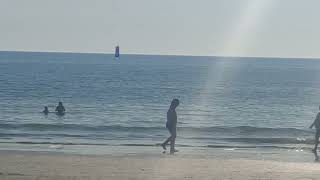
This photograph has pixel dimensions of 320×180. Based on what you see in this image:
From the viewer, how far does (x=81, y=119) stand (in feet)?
155

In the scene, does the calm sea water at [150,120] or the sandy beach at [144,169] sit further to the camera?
the calm sea water at [150,120]

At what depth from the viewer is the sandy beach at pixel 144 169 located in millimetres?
15867

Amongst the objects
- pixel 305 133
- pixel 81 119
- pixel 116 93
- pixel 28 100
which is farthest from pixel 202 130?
→ pixel 116 93

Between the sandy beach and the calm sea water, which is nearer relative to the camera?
the sandy beach

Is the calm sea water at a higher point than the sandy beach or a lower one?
higher

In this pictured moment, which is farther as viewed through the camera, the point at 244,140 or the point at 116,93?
the point at 116,93

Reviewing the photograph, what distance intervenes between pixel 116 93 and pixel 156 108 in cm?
2183

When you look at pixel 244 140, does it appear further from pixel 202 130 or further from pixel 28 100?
pixel 28 100

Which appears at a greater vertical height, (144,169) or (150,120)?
(150,120)

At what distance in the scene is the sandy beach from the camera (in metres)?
15.9

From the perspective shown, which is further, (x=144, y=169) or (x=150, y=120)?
(x=150, y=120)

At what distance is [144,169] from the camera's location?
1719cm

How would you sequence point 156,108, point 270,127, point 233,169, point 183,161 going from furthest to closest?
point 156,108 < point 270,127 < point 183,161 < point 233,169

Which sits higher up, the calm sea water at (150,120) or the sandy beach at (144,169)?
the calm sea water at (150,120)
